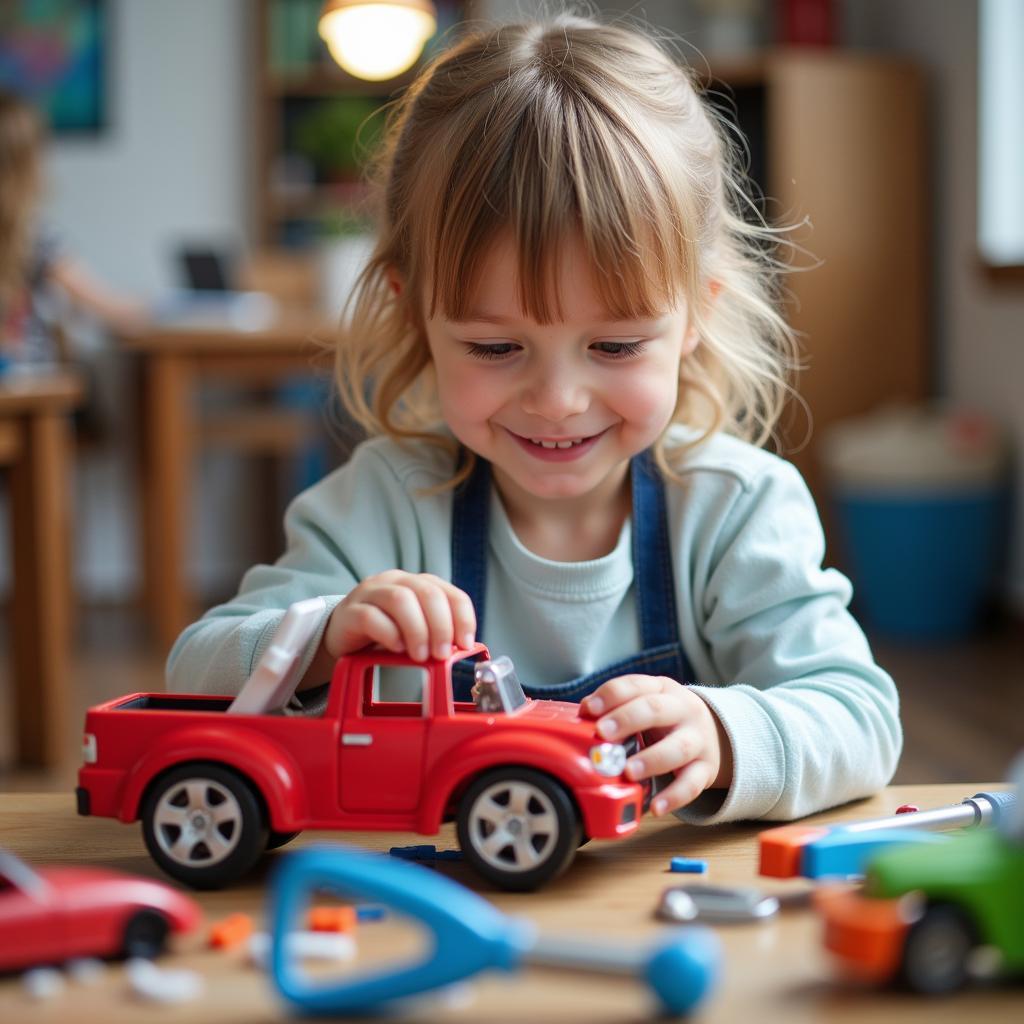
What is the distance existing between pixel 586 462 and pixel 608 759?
301mm

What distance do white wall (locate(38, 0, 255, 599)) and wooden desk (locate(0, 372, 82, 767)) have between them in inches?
70.9

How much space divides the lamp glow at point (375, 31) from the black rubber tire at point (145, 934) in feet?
7.99

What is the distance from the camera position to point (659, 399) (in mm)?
827

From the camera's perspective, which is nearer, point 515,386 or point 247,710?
point 247,710

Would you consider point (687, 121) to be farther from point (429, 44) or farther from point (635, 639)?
point (429, 44)

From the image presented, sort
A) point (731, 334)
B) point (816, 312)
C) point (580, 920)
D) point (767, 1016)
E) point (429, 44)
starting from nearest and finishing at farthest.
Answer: point (767, 1016) < point (580, 920) < point (731, 334) < point (816, 312) < point (429, 44)

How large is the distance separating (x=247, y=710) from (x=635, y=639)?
37 centimetres

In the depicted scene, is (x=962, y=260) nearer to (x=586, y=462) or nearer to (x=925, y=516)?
(x=925, y=516)

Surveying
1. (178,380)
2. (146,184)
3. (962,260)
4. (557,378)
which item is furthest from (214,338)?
(557,378)

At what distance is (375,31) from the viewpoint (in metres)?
2.70

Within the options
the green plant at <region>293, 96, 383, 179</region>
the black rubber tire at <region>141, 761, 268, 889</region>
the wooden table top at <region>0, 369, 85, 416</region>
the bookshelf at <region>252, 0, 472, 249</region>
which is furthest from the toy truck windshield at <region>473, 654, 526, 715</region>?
the bookshelf at <region>252, 0, 472, 249</region>

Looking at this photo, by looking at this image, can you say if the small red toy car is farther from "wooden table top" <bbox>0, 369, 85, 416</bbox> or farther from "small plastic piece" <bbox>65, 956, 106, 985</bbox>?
"wooden table top" <bbox>0, 369, 85, 416</bbox>

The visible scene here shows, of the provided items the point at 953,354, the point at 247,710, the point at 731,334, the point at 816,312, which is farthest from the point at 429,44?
the point at 247,710

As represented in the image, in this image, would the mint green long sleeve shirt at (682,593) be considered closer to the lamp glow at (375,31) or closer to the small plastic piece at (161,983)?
the small plastic piece at (161,983)
